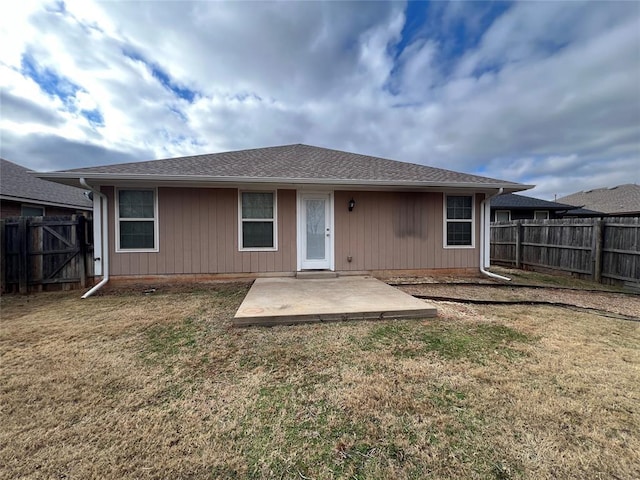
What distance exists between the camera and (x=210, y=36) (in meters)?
8.54

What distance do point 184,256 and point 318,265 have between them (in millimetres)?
3204

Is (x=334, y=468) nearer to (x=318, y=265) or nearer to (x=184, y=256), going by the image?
(x=318, y=265)

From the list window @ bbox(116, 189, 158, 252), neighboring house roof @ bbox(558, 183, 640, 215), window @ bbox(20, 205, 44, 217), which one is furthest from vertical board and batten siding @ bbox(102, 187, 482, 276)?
neighboring house roof @ bbox(558, 183, 640, 215)

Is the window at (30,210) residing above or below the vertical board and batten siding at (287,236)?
above

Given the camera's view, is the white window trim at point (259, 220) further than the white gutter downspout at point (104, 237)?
Yes

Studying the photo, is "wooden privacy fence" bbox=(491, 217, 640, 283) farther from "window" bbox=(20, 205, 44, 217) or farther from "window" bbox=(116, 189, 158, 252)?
"window" bbox=(20, 205, 44, 217)

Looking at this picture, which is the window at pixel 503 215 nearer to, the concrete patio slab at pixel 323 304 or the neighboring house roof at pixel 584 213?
the neighboring house roof at pixel 584 213

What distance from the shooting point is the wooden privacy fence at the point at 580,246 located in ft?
20.9

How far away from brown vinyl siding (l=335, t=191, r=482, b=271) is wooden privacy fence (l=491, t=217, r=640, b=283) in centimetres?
289

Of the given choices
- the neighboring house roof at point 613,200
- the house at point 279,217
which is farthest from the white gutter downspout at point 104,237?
the neighboring house roof at point 613,200

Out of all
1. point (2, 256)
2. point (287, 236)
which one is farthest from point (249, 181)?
point (2, 256)

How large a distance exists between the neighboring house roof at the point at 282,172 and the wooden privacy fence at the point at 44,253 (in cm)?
111

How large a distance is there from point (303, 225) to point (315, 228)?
1.04 ft

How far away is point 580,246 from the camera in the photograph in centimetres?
745
